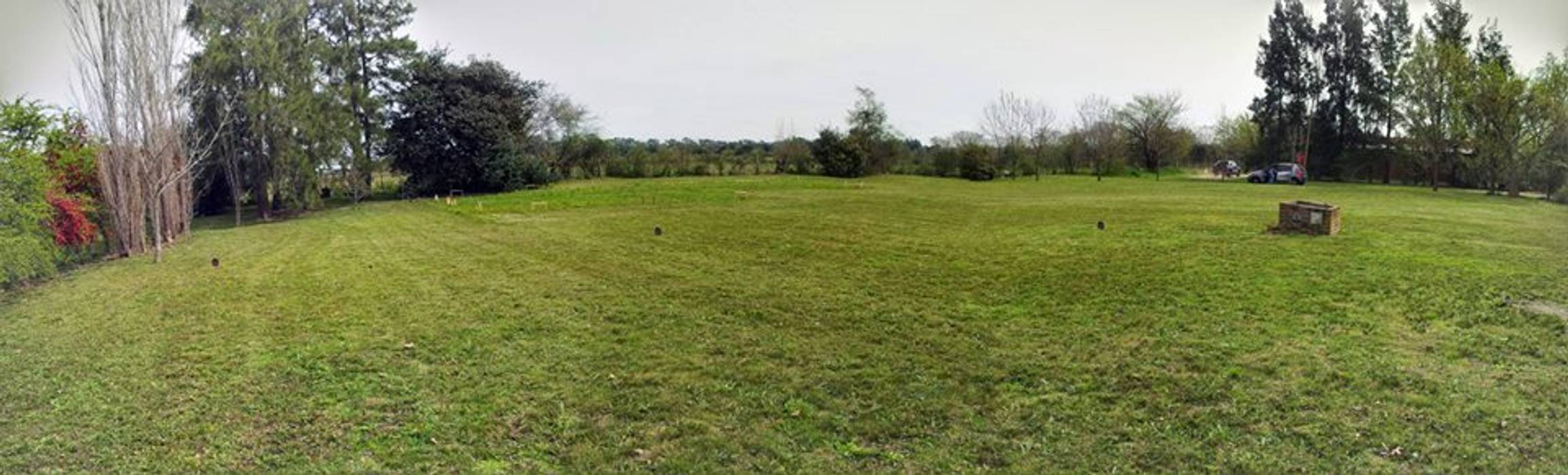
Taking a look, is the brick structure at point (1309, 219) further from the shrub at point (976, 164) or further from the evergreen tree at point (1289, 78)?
the evergreen tree at point (1289, 78)

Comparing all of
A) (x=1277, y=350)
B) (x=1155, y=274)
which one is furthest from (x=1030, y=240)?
(x=1277, y=350)

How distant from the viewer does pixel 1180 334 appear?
18.9 feet

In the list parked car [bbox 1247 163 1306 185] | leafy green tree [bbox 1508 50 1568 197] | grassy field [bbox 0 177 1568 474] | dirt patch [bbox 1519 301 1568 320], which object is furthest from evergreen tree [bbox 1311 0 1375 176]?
dirt patch [bbox 1519 301 1568 320]

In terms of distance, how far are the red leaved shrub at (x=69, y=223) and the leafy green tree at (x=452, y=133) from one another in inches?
594

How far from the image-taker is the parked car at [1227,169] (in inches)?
1676

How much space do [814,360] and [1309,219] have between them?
33.6 ft

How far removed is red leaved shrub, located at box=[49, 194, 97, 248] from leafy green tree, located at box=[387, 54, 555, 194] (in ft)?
49.5

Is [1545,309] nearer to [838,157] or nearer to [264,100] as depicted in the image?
[264,100]

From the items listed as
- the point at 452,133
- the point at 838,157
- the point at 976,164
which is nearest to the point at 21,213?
the point at 452,133

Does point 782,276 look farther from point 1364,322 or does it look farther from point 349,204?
point 349,204

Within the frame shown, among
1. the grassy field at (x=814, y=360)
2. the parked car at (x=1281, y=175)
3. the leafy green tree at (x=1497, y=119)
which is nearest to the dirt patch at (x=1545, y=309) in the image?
the grassy field at (x=814, y=360)

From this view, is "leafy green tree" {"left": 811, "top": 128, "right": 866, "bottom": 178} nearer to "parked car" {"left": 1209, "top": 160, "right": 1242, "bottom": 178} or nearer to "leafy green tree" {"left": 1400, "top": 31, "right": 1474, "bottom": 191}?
"parked car" {"left": 1209, "top": 160, "right": 1242, "bottom": 178}

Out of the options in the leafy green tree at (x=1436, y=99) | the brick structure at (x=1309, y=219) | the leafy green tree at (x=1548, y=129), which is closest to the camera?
the brick structure at (x=1309, y=219)

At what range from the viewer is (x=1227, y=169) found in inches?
1679
